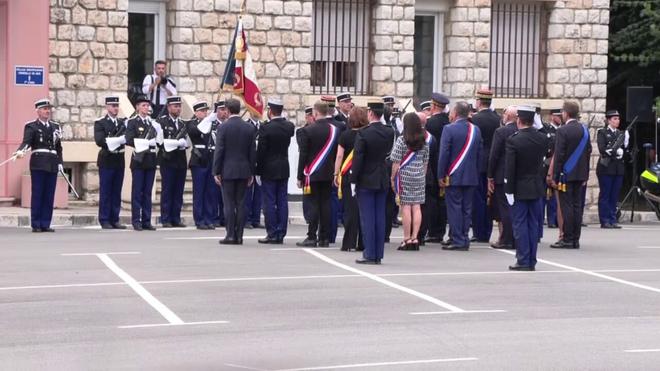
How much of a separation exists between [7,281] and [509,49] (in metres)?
17.7

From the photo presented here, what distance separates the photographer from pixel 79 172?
26.3m

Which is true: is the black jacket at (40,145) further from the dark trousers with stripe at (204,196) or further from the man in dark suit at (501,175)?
the man in dark suit at (501,175)

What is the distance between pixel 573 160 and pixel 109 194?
6832 millimetres

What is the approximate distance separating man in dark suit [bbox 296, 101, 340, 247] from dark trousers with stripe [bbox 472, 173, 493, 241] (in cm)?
241

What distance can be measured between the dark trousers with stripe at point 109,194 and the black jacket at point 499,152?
19.3ft

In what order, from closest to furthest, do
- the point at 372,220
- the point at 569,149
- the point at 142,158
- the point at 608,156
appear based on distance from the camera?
1. the point at 372,220
2. the point at 569,149
3. the point at 142,158
4. the point at 608,156

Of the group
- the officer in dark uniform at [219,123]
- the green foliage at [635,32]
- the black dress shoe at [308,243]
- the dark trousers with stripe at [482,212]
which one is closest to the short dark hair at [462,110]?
the dark trousers with stripe at [482,212]

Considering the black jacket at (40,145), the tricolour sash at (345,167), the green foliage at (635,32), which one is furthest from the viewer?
the green foliage at (635,32)

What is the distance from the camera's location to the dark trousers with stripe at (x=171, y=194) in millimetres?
22669

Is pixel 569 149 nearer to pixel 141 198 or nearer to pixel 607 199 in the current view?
pixel 607 199

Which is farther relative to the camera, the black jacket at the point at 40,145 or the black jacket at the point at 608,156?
the black jacket at the point at 608,156

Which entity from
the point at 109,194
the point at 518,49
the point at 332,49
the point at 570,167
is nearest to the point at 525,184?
the point at 570,167

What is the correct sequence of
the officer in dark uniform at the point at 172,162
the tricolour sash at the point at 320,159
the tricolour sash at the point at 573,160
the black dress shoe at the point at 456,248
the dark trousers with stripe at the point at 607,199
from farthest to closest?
1. the dark trousers with stripe at the point at 607,199
2. the officer in dark uniform at the point at 172,162
3. the tricolour sash at the point at 573,160
4. the black dress shoe at the point at 456,248
5. the tricolour sash at the point at 320,159

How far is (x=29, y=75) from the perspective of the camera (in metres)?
25.4
